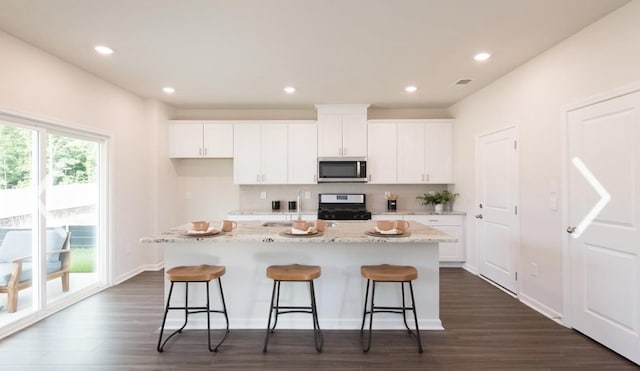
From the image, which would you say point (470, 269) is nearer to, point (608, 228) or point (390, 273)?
point (608, 228)

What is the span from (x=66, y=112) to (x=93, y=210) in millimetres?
1235

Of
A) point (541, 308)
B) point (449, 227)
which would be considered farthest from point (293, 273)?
point (449, 227)

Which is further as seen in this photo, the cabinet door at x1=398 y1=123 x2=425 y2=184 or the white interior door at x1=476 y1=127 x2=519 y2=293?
the cabinet door at x1=398 y1=123 x2=425 y2=184

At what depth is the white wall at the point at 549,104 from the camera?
242 cm

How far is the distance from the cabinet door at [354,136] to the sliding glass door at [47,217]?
3318 mm

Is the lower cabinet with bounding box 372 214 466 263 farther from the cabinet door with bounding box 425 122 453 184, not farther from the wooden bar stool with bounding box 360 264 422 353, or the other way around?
the wooden bar stool with bounding box 360 264 422 353

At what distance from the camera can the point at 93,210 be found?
404cm

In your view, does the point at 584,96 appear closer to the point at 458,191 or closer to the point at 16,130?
the point at 458,191

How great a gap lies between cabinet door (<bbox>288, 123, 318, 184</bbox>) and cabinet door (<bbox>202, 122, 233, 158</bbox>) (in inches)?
39.2

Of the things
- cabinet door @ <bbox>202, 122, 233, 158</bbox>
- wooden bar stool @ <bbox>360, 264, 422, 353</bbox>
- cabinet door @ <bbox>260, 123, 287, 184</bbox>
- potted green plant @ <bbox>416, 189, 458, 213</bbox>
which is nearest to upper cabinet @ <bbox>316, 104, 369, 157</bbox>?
cabinet door @ <bbox>260, 123, 287, 184</bbox>

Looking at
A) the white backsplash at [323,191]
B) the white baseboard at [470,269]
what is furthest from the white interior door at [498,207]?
the white backsplash at [323,191]

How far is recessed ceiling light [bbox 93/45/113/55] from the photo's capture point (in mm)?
3055

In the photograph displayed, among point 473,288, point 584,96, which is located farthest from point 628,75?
A: point 473,288

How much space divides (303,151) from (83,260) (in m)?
3.22
